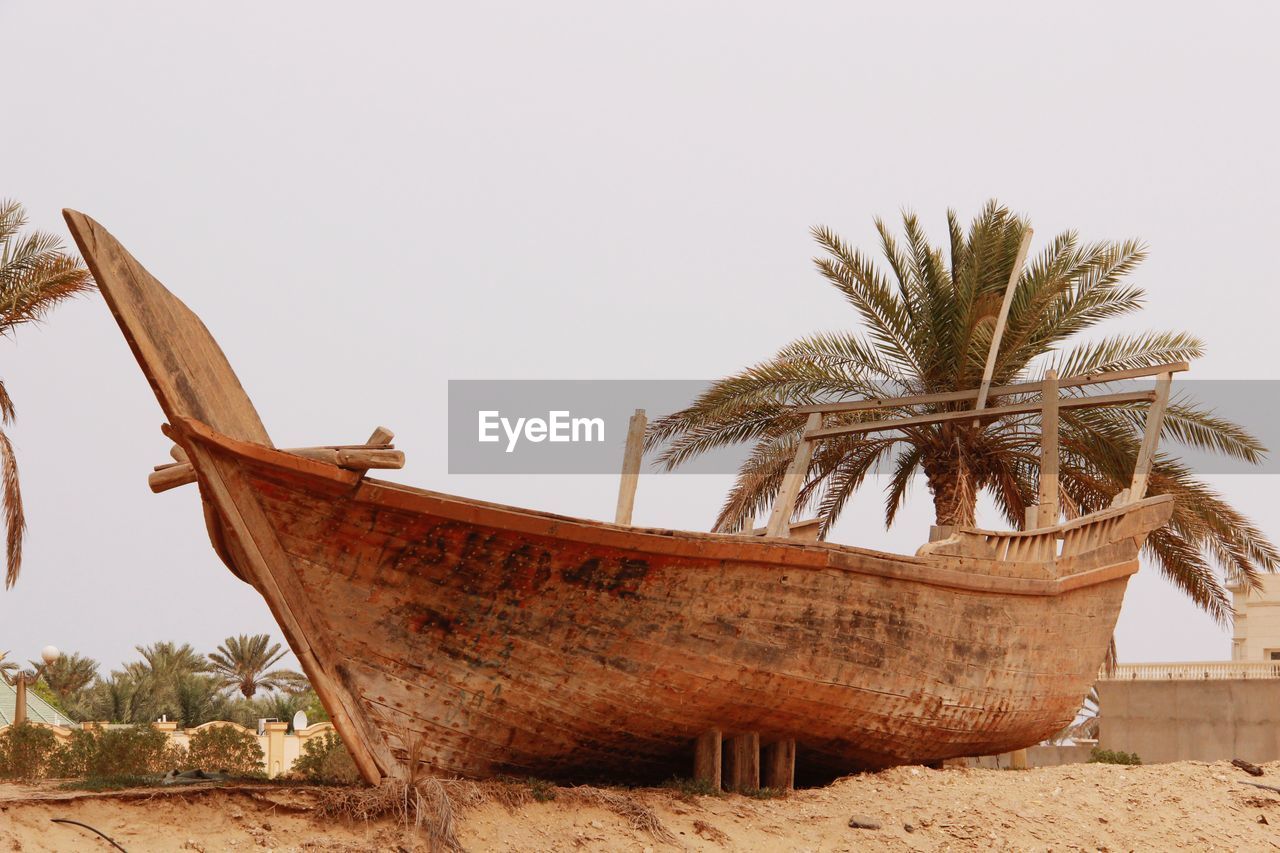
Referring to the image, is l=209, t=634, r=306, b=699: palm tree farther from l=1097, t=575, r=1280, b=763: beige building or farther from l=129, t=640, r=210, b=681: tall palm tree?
l=1097, t=575, r=1280, b=763: beige building

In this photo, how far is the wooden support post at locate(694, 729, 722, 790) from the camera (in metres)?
9.45

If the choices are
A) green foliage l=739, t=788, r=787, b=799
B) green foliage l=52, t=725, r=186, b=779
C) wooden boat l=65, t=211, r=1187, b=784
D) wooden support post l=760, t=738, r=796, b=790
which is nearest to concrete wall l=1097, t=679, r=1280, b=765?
wooden boat l=65, t=211, r=1187, b=784

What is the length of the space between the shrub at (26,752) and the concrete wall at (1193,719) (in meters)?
13.6

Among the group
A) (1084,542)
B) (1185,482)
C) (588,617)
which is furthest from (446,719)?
(1185,482)

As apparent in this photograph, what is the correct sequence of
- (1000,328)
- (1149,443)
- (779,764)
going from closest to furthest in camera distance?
(779,764), (1149,443), (1000,328)

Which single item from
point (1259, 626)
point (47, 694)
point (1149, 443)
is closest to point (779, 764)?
point (1149, 443)

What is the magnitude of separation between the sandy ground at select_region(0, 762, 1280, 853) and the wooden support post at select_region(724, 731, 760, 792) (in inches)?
12.9

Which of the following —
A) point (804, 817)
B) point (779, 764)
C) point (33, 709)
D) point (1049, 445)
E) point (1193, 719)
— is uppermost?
point (1049, 445)

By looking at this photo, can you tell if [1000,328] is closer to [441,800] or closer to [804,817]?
[804,817]

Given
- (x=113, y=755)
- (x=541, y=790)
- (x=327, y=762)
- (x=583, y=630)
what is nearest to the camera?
(x=541, y=790)

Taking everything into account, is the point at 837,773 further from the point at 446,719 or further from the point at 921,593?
the point at 446,719

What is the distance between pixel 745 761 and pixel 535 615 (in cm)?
→ 219

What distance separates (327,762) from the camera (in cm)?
1173

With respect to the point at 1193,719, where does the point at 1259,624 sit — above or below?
above
